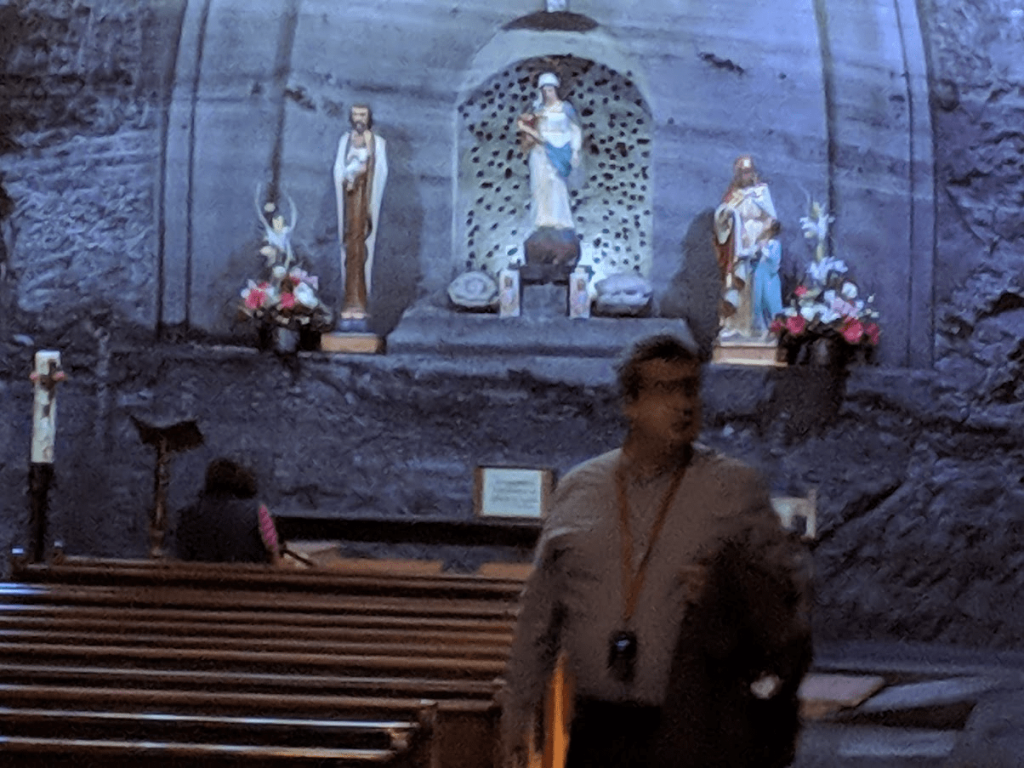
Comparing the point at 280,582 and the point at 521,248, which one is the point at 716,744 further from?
the point at 521,248

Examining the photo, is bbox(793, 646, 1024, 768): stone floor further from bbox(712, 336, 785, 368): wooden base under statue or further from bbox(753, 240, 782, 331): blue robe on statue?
bbox(753, 240, 782, 331): blue robe on statue

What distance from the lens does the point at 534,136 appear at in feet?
32.8

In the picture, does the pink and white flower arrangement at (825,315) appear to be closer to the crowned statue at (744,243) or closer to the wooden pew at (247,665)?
the crowned statue at (744,243)

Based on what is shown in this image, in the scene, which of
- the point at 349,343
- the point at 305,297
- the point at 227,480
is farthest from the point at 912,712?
the point at 305,297

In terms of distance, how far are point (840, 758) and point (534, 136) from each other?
506 cm

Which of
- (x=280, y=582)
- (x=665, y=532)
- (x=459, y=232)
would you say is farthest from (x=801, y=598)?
(x=459, y=232)

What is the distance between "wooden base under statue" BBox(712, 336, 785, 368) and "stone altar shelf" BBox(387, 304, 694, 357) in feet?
1.10

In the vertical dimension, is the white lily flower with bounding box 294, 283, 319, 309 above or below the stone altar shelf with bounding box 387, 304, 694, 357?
above

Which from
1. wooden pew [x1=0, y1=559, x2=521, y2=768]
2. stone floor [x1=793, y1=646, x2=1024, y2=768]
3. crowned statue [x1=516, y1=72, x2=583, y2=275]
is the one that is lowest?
stone floor [x1=793, y1=646, x2=1024, y2=768]

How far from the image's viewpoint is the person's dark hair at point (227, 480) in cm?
686

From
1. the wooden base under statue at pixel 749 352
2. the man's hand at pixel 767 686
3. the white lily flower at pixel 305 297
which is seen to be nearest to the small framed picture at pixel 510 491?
the wooden base under statue at pixel 749 352

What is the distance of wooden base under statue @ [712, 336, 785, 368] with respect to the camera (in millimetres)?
9609

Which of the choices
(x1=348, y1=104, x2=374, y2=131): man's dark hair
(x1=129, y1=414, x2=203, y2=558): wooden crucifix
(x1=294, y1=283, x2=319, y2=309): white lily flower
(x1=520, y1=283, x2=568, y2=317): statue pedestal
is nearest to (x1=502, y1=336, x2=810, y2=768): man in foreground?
(x1=129, y1=414, x2=203, y2=558): wooden crucifix

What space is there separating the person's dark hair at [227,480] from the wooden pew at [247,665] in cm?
94
